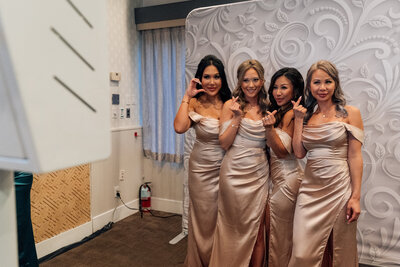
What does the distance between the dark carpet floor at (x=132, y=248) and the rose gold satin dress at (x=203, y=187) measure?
479mm

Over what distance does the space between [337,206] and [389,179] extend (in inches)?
38.4

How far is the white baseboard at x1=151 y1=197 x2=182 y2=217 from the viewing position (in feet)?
13.2

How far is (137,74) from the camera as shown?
401cm

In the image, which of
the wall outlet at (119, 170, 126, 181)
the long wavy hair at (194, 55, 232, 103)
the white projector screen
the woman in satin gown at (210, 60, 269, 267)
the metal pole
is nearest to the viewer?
the white projector screen

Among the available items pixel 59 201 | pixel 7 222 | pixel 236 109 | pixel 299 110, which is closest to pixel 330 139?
pixel 299 110

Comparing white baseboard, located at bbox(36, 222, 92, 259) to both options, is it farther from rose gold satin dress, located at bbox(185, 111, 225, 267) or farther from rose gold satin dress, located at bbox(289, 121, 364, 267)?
rose gold satin dress, located at bbox(289, 121, 364, 267)

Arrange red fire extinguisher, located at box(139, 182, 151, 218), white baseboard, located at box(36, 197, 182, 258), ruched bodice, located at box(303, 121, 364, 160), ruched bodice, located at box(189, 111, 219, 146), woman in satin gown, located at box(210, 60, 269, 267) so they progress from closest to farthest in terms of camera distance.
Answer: ruched bodice, located at box(303, 121, 364, 160), woman in satin gown, located at box(210, 60, 269, 267), ruched bodice, located at box(189, 111, 219, 146), white baseboard, located at box(36, 197, 182, 258), red fire extinguisher, located at box(139, 182, 151, 218)

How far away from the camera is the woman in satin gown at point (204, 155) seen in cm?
236

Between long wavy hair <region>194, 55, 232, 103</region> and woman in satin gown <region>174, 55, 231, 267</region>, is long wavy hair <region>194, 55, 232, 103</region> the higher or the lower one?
the higher one

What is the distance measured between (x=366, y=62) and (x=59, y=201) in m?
2.99

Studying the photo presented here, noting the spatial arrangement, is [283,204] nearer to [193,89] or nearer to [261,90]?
[261,90]

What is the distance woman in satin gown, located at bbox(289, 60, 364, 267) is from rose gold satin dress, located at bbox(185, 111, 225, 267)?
0.66 metres

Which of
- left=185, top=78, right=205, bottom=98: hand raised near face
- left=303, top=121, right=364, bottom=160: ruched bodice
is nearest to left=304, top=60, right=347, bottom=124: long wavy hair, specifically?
left=303, top=121, right=364, bottom=160: ruched bodice

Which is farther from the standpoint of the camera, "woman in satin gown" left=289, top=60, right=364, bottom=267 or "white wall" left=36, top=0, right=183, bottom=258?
"white wall" left=36, top=0, right=183, bottom=258
